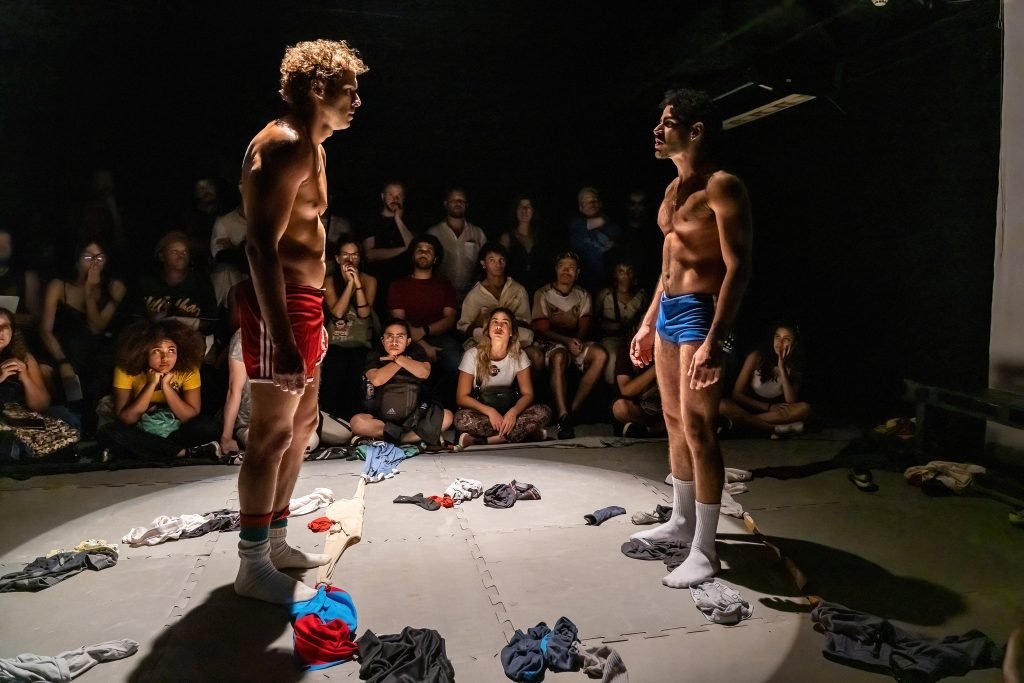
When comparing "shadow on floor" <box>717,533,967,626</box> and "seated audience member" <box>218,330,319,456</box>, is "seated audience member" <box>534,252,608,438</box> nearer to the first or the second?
"seated audience member" <box>218,330,319,456</box>

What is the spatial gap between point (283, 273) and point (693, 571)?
5.91 ft

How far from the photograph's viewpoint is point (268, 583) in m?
2.25

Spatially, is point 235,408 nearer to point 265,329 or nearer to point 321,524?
point 321,524

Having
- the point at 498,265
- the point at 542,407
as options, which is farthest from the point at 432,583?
the point at 498,265

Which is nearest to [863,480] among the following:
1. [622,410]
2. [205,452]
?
[622,410]

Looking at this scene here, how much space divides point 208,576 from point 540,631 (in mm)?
1302

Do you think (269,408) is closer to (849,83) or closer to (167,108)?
(167,108)

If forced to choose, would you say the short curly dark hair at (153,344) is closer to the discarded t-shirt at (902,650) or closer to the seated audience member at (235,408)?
the seated audience member at (235,408)

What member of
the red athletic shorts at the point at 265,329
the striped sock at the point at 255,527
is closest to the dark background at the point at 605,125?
the red athletic shorts at the point at 265,329

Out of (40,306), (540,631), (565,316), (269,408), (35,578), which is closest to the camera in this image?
(540,631)

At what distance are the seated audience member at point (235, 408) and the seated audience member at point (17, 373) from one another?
3.27ft

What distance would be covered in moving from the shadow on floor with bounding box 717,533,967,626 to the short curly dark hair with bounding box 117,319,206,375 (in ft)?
10.6

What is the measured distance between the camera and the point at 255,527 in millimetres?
2230

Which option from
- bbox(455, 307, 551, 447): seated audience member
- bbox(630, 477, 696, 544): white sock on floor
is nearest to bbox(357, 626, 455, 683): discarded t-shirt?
bbox(630, 477, 696, 544): white sock on floor
